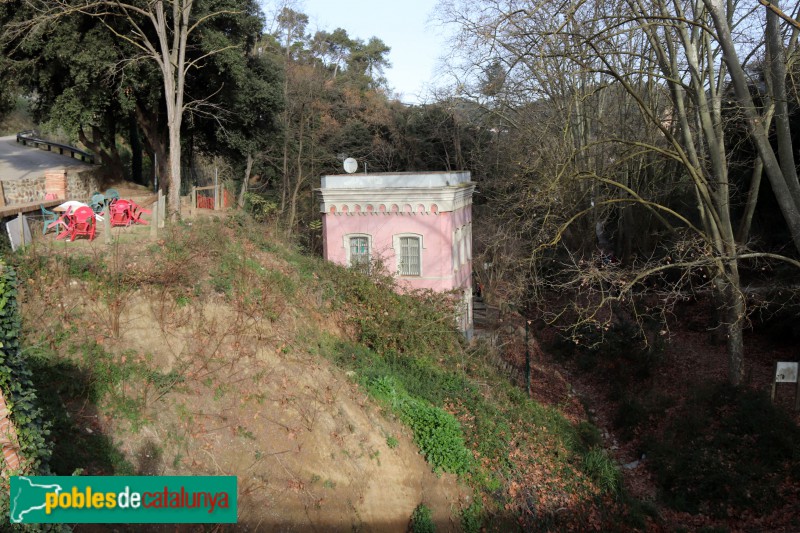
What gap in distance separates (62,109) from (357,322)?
1136 centimetres

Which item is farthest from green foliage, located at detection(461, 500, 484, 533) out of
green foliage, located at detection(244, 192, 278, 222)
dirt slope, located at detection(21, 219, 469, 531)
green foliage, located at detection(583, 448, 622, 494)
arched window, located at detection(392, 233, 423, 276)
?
green foliage, located at detection(244, 192, 278, 222)

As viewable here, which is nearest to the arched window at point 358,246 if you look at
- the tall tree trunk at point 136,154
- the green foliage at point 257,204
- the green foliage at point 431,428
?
the green foliage at point 257,204

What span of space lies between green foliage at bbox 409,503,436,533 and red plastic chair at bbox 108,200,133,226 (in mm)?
9553

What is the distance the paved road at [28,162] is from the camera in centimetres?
2182

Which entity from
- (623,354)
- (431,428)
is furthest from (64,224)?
(623,354)

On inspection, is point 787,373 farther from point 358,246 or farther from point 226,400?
point 358,246

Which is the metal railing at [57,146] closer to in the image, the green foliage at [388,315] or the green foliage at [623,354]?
the green foliage at [388,315]

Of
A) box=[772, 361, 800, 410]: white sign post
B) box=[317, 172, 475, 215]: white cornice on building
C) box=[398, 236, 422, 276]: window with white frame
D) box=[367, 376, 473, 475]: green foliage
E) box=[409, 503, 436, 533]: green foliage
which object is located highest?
box=[317, 172, 475, 215]: white cornice on building

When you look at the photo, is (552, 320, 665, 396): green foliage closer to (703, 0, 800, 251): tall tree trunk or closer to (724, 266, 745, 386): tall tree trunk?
(724, 266, 745, 386): tall tree trunk

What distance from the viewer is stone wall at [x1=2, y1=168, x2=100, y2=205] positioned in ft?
58.7

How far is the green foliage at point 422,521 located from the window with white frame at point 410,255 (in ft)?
35.0

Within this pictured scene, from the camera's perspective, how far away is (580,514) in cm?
1277

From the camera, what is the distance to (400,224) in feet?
68.4

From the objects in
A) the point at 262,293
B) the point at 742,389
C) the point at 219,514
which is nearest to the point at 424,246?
the point at 262,293
